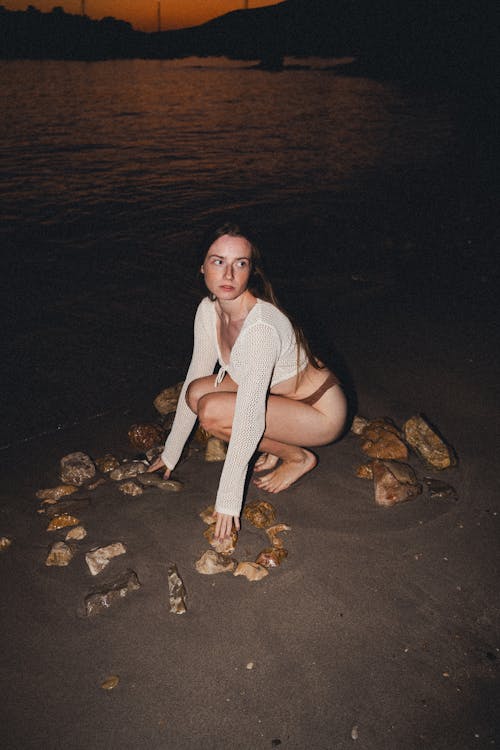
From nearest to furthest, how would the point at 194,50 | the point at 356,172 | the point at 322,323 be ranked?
1. the point at 322,323
2. the point at 356,172
3. the point at 194,50

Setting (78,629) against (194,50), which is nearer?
(78,629)

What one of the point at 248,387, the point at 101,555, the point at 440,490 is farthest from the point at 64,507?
the point at 440,490

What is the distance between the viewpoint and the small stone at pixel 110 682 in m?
2.01

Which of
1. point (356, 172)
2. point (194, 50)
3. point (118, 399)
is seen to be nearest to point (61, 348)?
point (118, 399)

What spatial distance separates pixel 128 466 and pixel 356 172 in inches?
494

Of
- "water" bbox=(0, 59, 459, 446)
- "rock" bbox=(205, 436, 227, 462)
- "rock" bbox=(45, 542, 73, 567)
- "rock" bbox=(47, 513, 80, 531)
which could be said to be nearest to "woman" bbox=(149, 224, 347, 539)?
"rock" bbox=(205, 436, 227, 462)

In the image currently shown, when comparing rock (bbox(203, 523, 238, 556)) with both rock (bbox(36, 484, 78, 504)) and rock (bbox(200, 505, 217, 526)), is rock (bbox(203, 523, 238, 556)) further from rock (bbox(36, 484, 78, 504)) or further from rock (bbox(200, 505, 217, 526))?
rock (bbox(36, 484, 78, 504))

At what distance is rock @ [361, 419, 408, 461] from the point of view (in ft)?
10.9

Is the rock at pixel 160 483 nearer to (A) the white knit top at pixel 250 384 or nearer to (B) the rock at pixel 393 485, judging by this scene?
(A) the white knit top at pixel 250 384

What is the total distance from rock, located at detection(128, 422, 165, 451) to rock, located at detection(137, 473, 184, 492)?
0.41m

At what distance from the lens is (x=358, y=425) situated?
3639 millimetres

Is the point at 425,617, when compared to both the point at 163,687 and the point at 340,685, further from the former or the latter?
the point at 163,687

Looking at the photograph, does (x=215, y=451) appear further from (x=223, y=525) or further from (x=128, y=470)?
(x=223, y=525)

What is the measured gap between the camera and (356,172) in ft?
44.7
